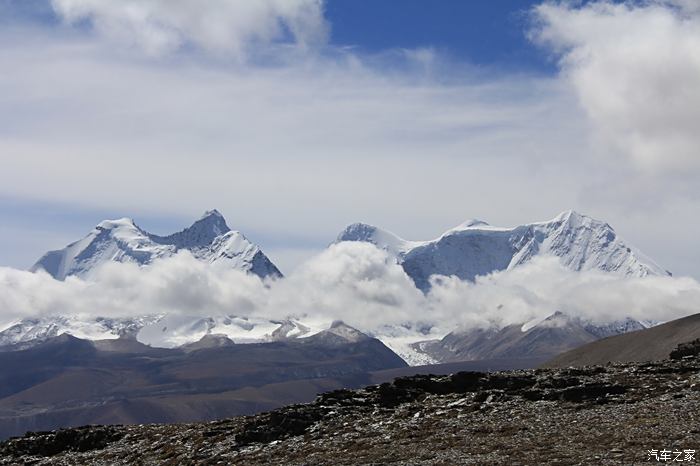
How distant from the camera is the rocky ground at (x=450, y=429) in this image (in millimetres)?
57156

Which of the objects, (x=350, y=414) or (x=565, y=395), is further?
(x=350, y=414)

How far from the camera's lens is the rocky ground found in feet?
188

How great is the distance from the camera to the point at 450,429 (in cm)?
6688

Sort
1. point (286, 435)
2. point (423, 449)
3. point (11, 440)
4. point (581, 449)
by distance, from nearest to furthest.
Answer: point (581, 449), point (423, 449), point (286, 435), point (11, 440)

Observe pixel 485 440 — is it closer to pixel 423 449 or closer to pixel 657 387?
pixel 423 449

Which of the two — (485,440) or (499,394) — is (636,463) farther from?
(499,394)

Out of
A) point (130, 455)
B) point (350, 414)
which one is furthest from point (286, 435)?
point (130, 455)

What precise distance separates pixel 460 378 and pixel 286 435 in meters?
18.4

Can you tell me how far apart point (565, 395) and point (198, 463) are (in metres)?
27.7

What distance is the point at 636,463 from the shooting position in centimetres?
5000

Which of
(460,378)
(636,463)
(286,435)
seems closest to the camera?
(636,463)

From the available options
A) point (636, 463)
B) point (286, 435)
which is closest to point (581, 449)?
point (636, 463)

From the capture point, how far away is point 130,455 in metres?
77.0

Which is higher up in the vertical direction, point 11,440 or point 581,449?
point 11,440
